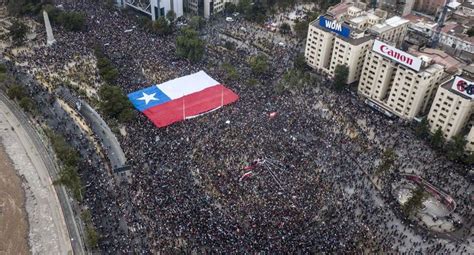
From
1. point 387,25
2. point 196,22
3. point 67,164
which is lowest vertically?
point 67,164

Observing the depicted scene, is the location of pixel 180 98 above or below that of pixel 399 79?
below

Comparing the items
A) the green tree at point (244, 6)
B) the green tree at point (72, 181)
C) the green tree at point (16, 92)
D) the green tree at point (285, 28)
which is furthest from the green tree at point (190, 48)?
the green tree at point (72, 181)

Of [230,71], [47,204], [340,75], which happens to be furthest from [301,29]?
[47,204]

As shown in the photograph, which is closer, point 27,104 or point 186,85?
point 27,104

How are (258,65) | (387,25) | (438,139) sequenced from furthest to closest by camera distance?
(387,25) → (258,65) → (438,139)

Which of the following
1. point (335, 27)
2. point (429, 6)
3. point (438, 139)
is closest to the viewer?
point (438, 139)

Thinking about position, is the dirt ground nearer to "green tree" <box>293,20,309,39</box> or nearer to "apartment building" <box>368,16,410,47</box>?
"green tree" <box>293,20,309,39</box>

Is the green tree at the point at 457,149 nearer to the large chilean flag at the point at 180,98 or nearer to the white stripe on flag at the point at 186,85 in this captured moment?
the large chilean flag at the point at 180,98

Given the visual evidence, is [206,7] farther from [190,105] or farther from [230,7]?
[190,105]
